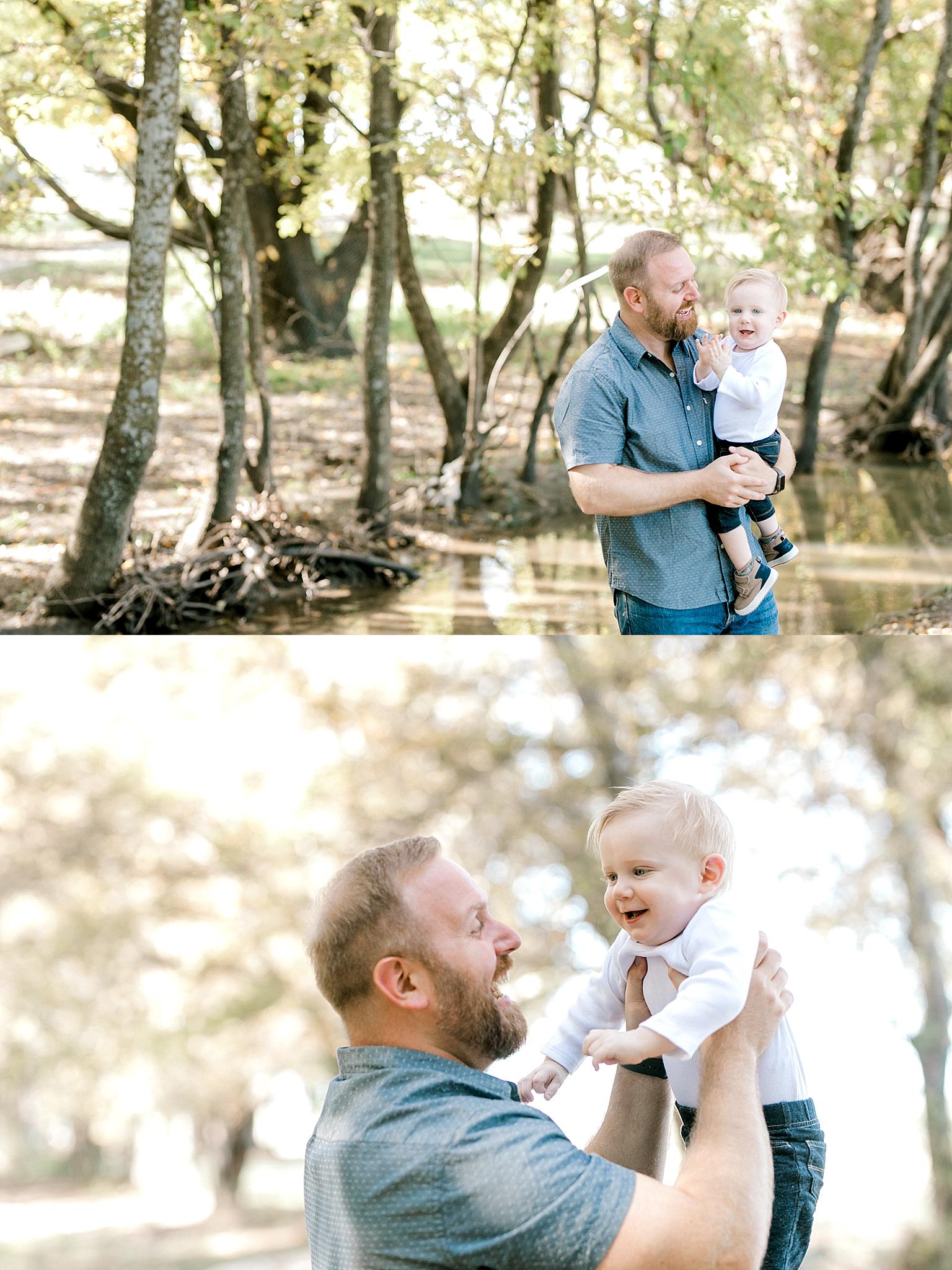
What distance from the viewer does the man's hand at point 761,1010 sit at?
60.4 inches

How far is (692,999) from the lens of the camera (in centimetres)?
153

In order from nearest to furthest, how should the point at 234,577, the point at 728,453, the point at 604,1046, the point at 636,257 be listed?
the point at 604,1046, the point at 636,257, the point at 728,453, the point at 234,577

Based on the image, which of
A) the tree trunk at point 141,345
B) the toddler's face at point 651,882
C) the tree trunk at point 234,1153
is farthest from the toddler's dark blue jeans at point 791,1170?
the tree trunk at point 234,1153

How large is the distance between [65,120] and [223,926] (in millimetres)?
6684

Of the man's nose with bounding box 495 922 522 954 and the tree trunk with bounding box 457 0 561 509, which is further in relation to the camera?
the tree trunk with bounding box 457 0 561 509

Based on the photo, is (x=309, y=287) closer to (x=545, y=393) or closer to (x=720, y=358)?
(x=545, y=393)

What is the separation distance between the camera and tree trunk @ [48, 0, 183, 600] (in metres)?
5.17

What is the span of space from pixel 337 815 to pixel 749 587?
7.95 m

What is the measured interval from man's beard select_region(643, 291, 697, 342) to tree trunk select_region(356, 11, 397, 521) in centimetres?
374

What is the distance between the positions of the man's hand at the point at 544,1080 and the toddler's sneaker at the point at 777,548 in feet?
4.54

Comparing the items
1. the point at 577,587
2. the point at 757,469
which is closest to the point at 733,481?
the point at 757,469

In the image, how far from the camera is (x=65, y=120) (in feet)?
19.6

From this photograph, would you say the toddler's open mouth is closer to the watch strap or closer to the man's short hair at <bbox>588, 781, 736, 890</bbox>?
the man's short hair at <bbox>588, 781, 736, 890</bbox>

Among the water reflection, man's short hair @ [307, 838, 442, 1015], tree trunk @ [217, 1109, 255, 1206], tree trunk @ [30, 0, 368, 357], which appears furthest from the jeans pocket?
tree trunk @ [217, 1109, 255, 1206]
